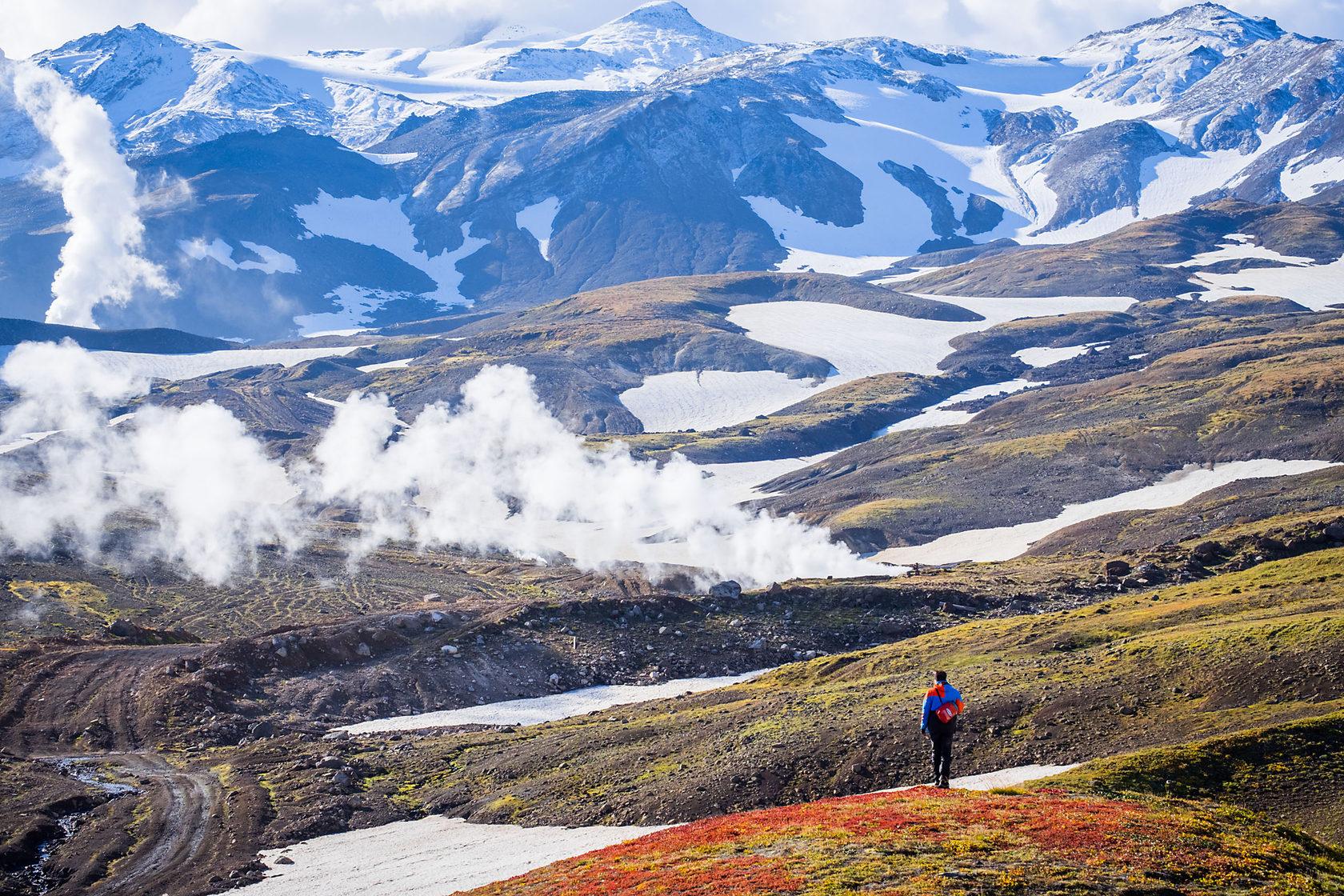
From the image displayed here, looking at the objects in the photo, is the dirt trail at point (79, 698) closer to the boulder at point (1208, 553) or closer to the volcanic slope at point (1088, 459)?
the boulder at point (1208, 553)

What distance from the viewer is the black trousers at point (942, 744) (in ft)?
113

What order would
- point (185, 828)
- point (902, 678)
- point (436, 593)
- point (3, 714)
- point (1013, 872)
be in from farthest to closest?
point (436, 593) → point (3, 714) → point (902, 678) → point (185, 828) → point (1013, 872)

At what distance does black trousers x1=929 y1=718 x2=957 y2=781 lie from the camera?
34469 millimetres

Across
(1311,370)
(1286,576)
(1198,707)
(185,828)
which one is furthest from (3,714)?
(1311,370)

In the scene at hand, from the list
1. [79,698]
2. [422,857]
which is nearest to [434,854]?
[422,857]

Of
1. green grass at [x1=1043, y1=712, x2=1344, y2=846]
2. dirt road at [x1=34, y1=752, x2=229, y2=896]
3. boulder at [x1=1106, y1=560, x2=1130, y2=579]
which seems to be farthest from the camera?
boulder at [x1=1106, y1=560, x2=1130, y2=579]

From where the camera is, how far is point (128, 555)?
115375 millimetres

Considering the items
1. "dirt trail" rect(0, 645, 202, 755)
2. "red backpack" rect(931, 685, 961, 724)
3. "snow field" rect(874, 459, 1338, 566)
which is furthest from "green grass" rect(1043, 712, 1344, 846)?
"snow field" rect(874, 459, 1338, 566)

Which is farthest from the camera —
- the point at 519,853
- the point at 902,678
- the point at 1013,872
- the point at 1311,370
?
the point at 1311,370

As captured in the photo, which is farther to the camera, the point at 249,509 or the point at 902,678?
the point at 249,509

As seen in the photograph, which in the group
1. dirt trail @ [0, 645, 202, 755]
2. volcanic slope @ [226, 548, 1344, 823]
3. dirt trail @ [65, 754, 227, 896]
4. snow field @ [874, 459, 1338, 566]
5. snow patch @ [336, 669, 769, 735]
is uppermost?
dirt trail @ [0, 645, 202, 755]

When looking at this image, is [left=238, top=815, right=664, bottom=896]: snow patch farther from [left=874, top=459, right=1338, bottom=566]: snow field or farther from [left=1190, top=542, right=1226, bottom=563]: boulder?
[left=874, top=459, right=1338, bottom=566]: snow field

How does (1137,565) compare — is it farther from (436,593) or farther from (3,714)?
(3,714)

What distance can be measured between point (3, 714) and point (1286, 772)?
62.3 meters
